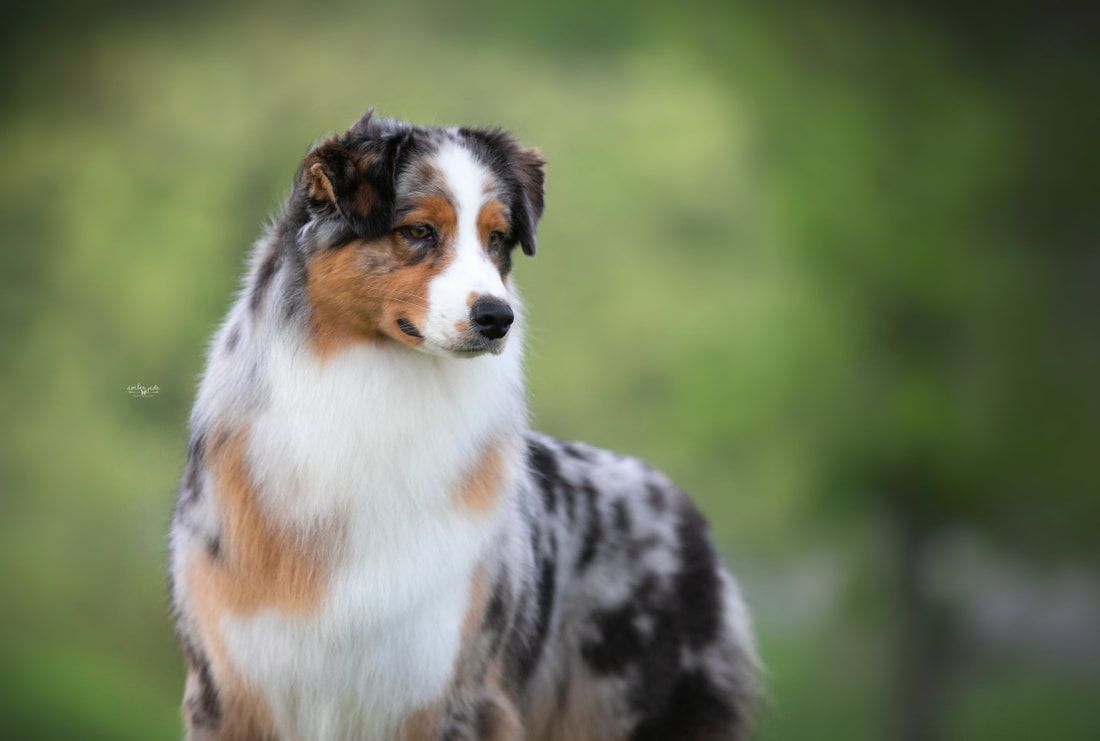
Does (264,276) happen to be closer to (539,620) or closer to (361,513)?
(361,513)

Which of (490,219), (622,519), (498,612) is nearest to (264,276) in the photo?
(490,219)

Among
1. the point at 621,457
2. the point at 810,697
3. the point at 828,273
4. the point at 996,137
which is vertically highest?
the point at 996,137

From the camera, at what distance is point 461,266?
3395 mm

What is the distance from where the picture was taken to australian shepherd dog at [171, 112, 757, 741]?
344cm

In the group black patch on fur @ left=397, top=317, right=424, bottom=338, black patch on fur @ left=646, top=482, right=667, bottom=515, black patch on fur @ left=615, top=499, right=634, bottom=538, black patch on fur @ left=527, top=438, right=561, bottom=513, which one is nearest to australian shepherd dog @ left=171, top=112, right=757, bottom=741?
black patch on fur @ left=397, top=317, right=424, bottom=338

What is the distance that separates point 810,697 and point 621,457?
240 cm

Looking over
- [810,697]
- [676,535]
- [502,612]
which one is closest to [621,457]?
[676,535]

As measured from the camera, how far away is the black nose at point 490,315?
10.8 feet

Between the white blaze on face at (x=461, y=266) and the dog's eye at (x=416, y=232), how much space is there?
0.25 ft

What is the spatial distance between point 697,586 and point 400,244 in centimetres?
175

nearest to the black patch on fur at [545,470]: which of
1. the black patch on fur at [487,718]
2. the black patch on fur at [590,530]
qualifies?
the black patch on fur at [590,530]

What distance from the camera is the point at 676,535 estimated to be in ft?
14.9

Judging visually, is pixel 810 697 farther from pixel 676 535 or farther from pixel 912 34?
pixel 912 34

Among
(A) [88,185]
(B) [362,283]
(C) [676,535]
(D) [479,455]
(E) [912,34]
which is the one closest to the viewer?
(B) [362,283]
